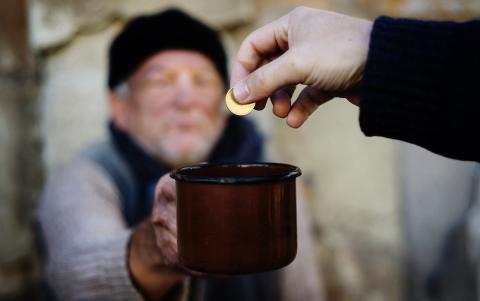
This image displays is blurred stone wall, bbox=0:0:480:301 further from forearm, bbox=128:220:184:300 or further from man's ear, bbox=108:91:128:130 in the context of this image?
forearm, bbox=128:220:184:300

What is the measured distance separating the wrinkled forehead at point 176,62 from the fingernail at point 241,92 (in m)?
0.99

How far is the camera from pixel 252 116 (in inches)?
79.4

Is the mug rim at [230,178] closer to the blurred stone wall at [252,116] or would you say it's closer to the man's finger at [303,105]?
the man's finger at [303,105]

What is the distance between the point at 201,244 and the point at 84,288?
0.60 meters

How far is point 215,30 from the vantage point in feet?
6.47

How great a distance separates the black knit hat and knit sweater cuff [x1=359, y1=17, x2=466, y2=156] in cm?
113

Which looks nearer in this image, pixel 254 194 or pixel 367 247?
pixel 254 194

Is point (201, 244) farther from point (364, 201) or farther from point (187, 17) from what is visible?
point (364, 201)

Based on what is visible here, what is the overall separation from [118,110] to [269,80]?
1.21 metres

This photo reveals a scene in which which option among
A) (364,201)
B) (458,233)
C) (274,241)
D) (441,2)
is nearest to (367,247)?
(364,201)

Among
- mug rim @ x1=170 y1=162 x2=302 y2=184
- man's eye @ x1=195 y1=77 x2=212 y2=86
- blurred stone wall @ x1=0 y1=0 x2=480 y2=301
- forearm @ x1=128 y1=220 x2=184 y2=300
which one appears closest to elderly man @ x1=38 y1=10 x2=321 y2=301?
man's eye @ x1=195 y1=77 x2=212 y2=86

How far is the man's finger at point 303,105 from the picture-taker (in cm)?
88

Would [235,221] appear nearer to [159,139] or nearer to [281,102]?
[281,102]

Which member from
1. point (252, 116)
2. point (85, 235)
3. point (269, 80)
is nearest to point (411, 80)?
point (269, 80)
